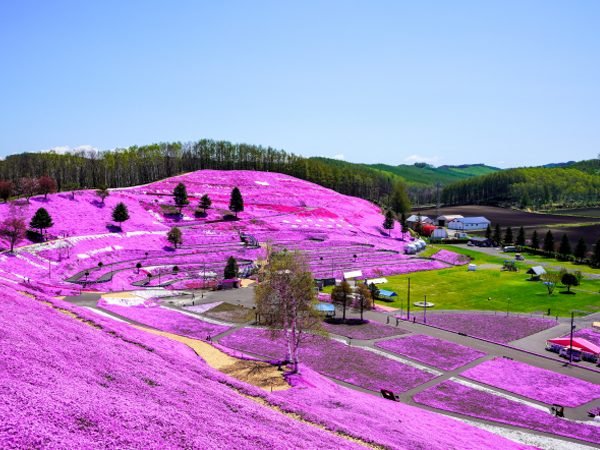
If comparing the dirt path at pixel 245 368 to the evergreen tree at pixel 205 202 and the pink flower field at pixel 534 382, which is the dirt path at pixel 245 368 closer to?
the pink flower field at pixel 534 382

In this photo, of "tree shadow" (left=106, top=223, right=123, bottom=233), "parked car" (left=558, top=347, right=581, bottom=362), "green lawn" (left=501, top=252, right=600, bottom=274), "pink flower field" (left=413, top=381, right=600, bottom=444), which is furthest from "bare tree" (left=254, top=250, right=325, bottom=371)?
"green lawn" (left=501, top=252, right=600, bottom=274)

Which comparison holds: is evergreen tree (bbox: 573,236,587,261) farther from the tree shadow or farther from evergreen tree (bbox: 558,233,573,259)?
the tree shadow

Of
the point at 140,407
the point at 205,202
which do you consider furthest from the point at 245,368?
the point at 205,202

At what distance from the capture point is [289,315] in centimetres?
4003

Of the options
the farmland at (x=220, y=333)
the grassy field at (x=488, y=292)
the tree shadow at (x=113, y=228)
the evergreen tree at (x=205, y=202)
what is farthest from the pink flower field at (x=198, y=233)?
the grassy field at (x=488, y=292)

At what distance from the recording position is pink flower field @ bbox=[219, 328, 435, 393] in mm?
39250

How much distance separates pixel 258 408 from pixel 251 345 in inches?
1071

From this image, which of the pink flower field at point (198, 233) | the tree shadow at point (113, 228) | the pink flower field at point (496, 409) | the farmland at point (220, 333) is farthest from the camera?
the tree shadow at point (113, 228)

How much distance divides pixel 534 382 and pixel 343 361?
20466mm

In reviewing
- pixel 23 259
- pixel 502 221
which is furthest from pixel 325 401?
pixel 502 221

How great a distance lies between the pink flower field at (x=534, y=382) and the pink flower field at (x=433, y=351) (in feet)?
7.30

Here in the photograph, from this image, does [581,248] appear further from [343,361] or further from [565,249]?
[343,361]

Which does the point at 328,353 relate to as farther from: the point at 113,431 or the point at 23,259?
the point at 23,259

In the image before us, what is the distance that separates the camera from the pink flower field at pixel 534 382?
36.7 metres
